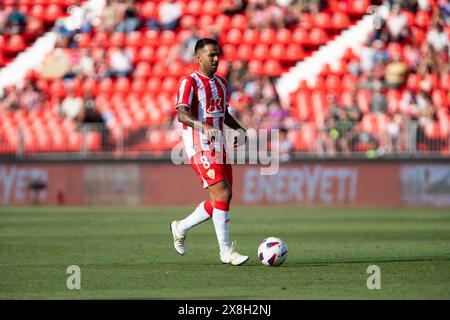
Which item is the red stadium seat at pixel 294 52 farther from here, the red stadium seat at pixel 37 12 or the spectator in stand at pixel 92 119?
the red stadium seat at pixel 37 12

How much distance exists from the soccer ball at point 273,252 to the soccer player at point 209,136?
244 mm

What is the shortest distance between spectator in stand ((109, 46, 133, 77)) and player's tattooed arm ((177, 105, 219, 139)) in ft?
64.5

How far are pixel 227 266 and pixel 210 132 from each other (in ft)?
5.14

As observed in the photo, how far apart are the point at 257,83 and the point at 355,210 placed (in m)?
5.57

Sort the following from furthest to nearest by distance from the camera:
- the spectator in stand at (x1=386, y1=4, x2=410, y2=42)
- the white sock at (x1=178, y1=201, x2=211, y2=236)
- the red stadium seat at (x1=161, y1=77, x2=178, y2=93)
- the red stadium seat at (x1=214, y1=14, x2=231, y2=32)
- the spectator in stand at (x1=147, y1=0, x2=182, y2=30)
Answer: the spectator in stand at (x1=147, y1=0, x2=182, y2=30), the red stadium seat at (x1=214, y1=14, x2=231, y2=32), the red stadium seat at (x1=161, y1=77, x2=178, y2=93), the spectator in stand at (x1=386, y1=4, x2=410, y2=42), the white sock at (x1=178, y1=201, x2=211, y2=236)

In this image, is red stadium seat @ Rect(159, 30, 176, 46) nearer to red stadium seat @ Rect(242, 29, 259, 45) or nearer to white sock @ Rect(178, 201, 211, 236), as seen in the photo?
red stadium seat @ Rect(242, 29, 259, 45)

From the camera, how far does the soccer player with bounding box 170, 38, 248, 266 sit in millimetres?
11984

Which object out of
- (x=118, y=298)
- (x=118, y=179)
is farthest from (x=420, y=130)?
(x=118, y=298)

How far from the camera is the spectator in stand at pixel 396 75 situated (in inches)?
1119

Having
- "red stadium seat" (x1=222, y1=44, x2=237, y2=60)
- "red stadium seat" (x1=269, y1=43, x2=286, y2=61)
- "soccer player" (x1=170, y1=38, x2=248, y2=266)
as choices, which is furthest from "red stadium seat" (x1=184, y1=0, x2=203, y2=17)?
"soccer player" (x1=170, y1=38, x2=248, y2=266)

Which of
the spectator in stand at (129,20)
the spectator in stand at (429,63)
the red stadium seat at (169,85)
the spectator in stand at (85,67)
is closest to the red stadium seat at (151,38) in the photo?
the spectator in stand at (129,20)

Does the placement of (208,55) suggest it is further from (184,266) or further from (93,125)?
(93,125)

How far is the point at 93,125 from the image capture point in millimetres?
27188
